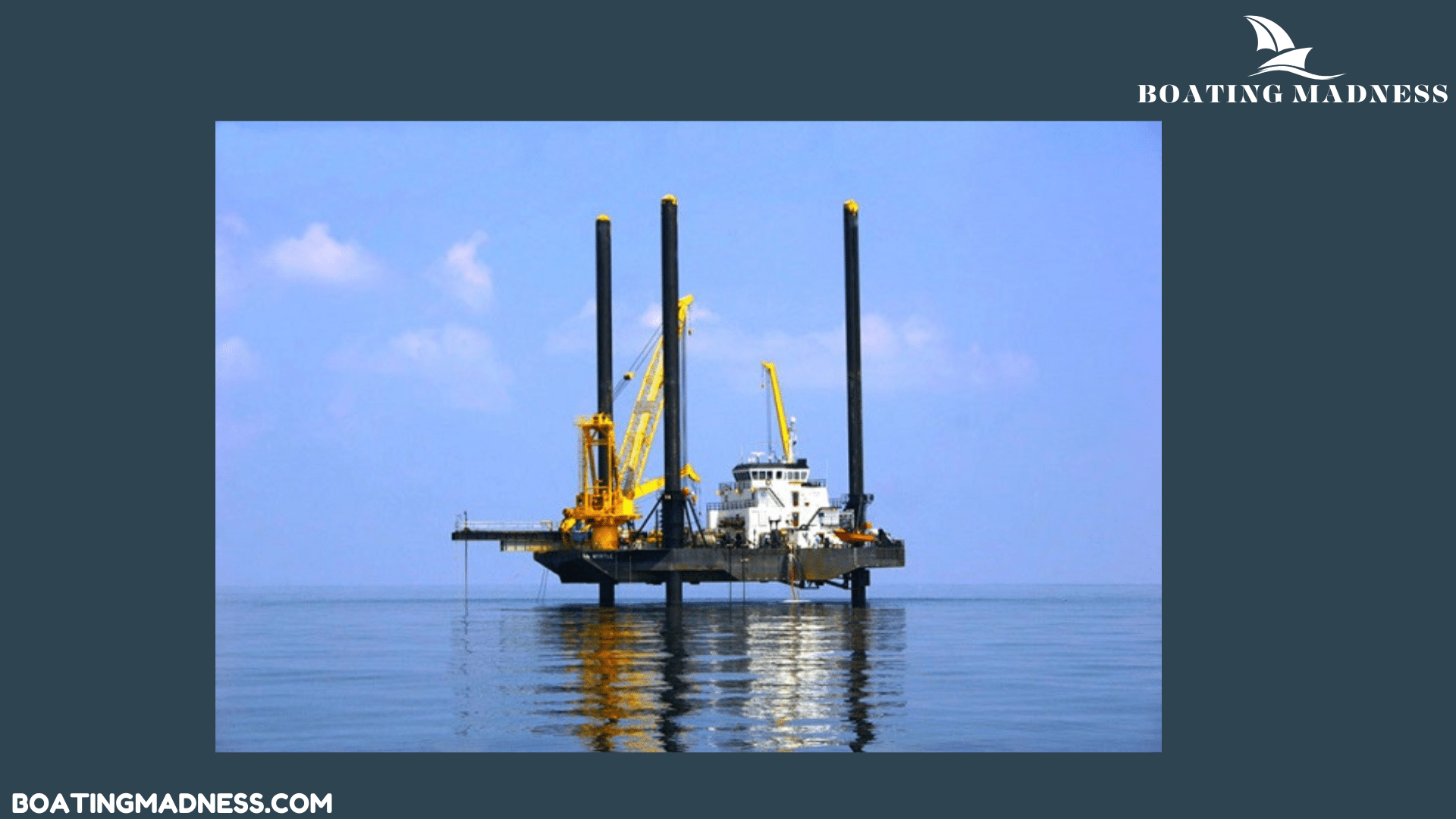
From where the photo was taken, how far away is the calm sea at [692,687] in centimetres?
4009

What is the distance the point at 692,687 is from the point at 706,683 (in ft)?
4.93

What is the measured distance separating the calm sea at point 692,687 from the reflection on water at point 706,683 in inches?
5.5

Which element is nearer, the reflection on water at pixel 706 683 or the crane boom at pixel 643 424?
the reflection on water at pixel 706 683

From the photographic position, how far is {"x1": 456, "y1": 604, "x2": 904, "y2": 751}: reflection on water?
131 ft

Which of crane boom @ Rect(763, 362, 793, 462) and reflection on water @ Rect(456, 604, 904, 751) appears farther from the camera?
crane boom @ Rect(763, 362, 793, 462)

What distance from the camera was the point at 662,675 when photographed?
55.5 metres

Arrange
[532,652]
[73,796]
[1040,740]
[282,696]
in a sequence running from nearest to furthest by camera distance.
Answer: [73,796]
[1040,740]
[282,696]
[532,652]

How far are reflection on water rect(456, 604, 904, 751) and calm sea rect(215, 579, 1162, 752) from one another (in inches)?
5.5

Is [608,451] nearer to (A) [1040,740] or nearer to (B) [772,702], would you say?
(B) [772,702]

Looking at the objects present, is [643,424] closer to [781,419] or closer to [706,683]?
[781,419]

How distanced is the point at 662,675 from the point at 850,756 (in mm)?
20426

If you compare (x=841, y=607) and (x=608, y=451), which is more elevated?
(x=608, y=451)

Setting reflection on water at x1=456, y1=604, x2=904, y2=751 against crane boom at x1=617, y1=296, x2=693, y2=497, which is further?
crane boom at x1=617, y1=296, x2=693, y2=497

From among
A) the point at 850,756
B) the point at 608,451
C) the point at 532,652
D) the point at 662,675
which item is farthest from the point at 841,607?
the point at 850,756
